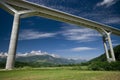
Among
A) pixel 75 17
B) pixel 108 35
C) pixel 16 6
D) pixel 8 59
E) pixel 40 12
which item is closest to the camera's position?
pixel 8 59

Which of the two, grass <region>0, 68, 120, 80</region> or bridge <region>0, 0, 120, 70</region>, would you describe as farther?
bridge <region>0, 0, 120, 70</region>

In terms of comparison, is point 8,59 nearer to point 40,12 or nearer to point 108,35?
point 40,12

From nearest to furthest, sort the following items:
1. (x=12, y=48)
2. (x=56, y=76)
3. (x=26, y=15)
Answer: (x=56, y=76) < (x=12, y=48) < (x=26, y=15)

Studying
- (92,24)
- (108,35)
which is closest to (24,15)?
(92,24)

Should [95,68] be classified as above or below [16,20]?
below

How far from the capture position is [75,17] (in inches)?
1033

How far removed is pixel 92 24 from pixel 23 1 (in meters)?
16.2

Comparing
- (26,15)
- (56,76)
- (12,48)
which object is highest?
(26,15)

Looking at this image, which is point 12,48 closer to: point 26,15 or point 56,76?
point 26,15

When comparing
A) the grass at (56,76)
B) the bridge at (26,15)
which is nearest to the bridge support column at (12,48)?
the bridge at (26,15)

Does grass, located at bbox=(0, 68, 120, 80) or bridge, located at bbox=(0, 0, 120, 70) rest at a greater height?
bridge, located at bbox=(0, 0, 120, 70)

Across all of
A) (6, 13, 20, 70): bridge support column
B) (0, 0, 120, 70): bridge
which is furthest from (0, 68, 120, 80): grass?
(0, 0, 120, 70): bridge

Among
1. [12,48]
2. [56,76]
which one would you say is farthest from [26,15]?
[56,76]

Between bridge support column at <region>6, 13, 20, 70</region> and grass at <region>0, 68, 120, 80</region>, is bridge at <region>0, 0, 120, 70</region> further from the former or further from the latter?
grass at <region>0, 68, 120, 80</region>
